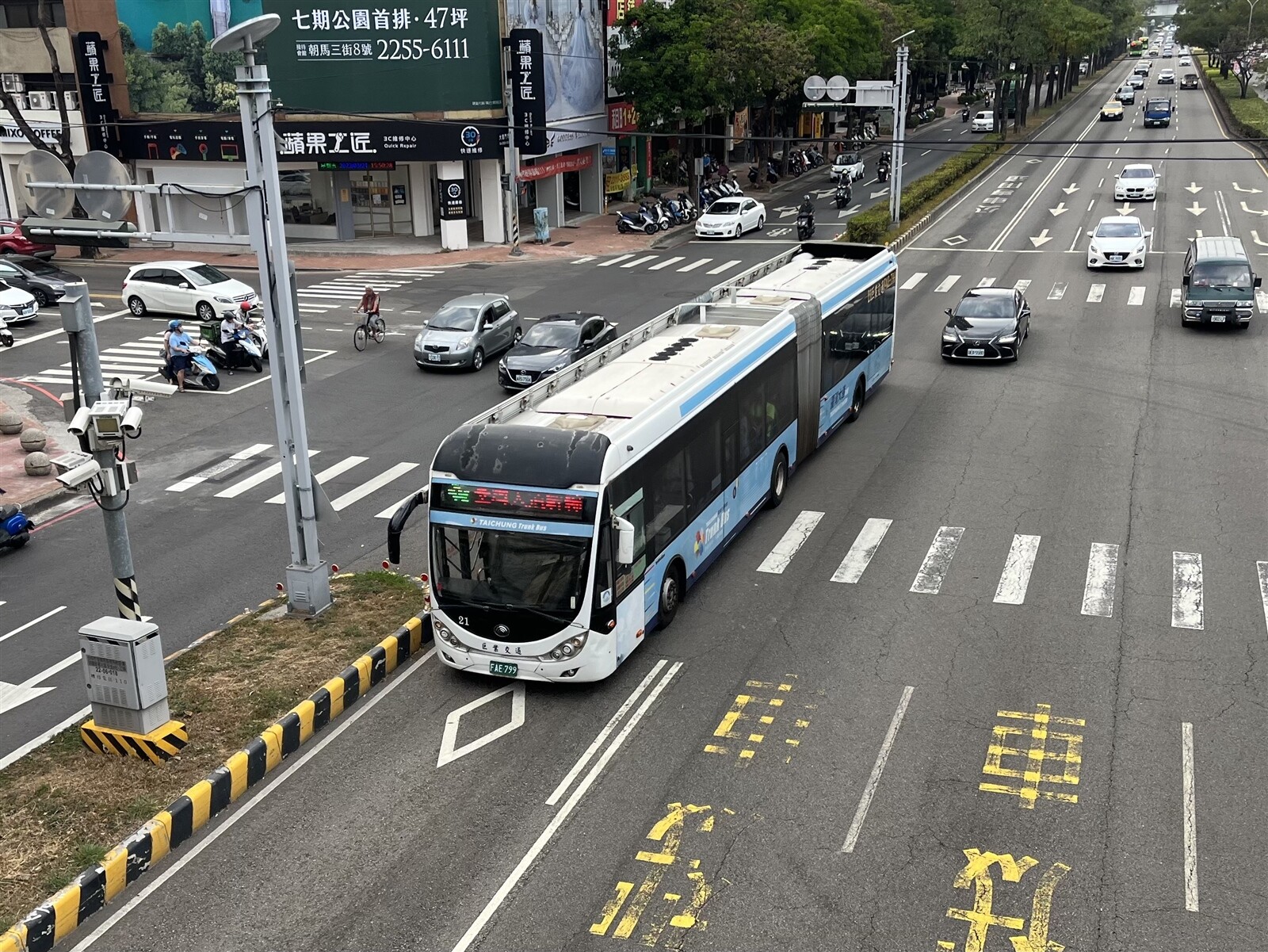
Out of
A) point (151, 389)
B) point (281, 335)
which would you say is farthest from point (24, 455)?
point (281, 335)

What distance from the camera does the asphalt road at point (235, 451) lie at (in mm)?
17047

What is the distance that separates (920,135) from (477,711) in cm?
8976

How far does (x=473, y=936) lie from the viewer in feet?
33.2

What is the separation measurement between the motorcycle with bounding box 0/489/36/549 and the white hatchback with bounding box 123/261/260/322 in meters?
17.5

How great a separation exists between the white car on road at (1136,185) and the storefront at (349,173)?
92.0 feet

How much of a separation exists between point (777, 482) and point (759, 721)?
7407mm

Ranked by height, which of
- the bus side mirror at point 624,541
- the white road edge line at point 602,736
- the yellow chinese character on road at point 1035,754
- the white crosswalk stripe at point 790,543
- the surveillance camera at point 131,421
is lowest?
the white crosswalk stripe at point 790,543

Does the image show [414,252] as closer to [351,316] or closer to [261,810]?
[351,316]

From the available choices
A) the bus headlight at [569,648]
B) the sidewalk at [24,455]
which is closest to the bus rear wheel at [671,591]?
the bus headlight at [569,648]

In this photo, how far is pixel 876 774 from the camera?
12375 mm

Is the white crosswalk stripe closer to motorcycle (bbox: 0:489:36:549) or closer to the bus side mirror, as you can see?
the bus side mirror

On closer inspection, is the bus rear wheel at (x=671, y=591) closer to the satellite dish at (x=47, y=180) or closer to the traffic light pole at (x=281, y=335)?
the traffic light pole at (x=281, y=335)

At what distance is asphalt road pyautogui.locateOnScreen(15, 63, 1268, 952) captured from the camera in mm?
10328

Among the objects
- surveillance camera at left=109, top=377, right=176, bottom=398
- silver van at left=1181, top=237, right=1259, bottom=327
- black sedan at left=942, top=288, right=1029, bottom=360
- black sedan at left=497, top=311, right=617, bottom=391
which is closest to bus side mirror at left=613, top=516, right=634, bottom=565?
black sedan at left=497, top=311, right=617, bottom=391
